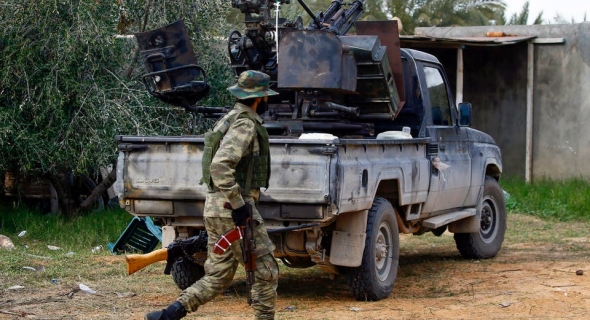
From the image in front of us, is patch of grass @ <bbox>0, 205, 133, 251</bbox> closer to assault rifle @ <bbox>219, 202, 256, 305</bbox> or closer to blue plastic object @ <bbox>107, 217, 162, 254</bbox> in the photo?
blue plastic object @ <bbox>107, 217, 162, 254</bbox>

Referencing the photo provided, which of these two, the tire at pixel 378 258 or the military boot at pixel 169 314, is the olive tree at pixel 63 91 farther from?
the military boot at pixel 169 314

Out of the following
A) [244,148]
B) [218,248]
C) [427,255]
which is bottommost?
[427,255]

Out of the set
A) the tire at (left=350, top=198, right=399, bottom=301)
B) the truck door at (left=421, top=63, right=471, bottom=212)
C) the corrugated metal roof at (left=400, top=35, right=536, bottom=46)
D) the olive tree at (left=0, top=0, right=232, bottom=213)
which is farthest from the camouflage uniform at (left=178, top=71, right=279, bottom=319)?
the corrugated metal roof at (left=400, top=35, right=536, bottom=46)

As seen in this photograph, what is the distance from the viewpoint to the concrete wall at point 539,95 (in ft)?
52.9

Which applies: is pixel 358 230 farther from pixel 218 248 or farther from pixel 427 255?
pixel 427 255

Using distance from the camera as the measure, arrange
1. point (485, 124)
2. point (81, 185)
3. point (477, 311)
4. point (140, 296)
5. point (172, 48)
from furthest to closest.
Result: point (485, 124) < point (81, 185) < point (172, 48) < point (140, 296) < point (477, 311)

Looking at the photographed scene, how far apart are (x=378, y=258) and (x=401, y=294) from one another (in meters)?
0.50

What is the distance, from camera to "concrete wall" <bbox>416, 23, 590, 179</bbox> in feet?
52.9

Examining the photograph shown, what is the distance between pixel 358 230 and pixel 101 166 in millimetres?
4462

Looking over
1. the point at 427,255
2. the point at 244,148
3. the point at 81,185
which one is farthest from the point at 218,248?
the point at 81,185

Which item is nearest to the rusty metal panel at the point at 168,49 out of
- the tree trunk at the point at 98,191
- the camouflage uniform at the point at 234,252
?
the camouflage uniform at the point at 234,252

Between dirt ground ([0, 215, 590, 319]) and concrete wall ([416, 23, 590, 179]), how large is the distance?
6.15m

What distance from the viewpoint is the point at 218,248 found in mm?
5863

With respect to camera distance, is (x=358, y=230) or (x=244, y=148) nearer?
(x=244, y=148)
